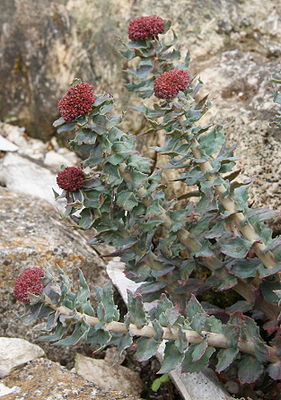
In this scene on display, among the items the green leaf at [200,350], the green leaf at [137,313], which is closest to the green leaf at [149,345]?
the green leaf at [137,313]

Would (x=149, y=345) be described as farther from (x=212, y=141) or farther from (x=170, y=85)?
(x=170, y=85)

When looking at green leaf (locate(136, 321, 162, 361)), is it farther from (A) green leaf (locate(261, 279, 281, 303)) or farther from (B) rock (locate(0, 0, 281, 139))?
(B) rock (locate(0, 0, 281, 139))

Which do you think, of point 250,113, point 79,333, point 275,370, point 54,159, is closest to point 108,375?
point 275,370

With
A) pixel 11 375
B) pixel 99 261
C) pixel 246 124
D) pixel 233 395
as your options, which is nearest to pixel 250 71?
pixel 246 124

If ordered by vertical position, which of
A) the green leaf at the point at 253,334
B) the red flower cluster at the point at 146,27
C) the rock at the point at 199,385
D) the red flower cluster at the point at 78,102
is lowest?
the rock at the point at 199,385

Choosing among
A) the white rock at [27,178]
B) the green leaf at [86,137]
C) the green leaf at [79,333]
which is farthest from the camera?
the white rock at [27,178]

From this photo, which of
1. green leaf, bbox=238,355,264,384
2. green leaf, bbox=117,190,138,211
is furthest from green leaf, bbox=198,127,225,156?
green leaf, bbox=238,355,264,384

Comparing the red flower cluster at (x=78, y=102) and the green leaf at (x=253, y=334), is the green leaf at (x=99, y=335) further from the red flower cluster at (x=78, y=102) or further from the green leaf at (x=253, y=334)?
the red flower cluster at (x=78, y=102)
